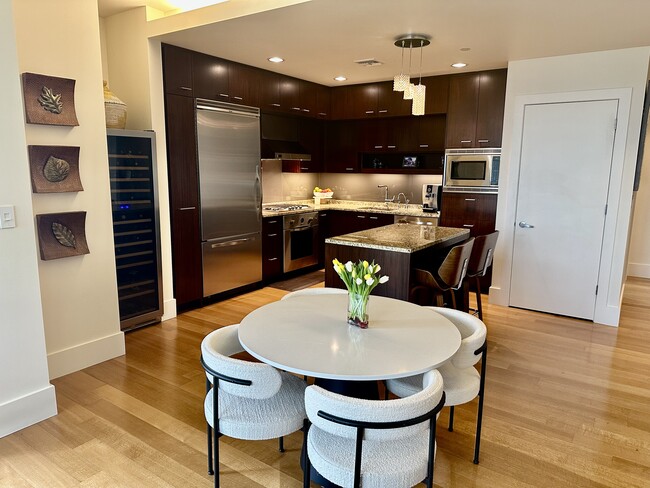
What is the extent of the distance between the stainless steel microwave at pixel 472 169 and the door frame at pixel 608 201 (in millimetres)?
217

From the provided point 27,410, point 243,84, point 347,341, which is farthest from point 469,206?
point 27,410

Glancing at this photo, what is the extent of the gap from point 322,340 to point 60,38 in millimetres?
2701

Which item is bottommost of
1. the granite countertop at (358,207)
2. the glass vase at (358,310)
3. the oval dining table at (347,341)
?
the oval dining table at (347,341)

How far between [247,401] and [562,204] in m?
3.85

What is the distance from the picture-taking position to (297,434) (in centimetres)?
252

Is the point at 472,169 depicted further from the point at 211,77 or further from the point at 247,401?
the point at 247,401

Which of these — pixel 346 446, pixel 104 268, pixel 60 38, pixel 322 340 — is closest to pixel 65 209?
pixel 104 268

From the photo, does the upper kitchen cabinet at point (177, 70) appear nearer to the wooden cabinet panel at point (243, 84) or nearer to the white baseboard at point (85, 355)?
the wooden cabinet panel at point (243, 84)

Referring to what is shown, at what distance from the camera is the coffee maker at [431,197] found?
572 cm

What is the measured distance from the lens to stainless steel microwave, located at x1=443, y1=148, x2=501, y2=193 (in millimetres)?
4949

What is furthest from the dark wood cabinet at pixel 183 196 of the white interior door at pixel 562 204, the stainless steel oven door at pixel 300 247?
the white interior door at pixel 562 204

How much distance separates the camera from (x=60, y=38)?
2.96 m

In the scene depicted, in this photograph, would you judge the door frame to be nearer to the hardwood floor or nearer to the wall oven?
the hardwood floor

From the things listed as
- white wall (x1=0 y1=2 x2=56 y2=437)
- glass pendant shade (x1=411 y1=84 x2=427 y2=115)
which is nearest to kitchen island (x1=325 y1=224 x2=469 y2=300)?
glass pendant shade (x1=411 y1=84 x2=427 y2=115)
